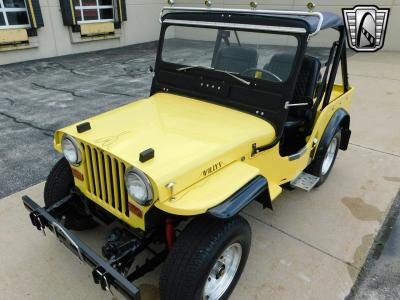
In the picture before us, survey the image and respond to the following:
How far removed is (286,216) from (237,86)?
4.66 feet

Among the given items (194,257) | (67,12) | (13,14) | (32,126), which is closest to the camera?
(194,257)

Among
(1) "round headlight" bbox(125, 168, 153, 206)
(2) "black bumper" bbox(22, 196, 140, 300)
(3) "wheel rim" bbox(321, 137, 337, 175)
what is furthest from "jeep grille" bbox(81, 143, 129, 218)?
(3) "wheel rim" bbox(321, 137, 337, 175)

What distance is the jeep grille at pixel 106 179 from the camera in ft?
7.19

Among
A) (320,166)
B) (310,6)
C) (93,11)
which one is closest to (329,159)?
(320,166)

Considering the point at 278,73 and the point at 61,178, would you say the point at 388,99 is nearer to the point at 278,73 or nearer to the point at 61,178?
the point at 278,73

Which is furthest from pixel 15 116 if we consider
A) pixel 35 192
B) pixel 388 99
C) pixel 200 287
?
pixel 388 99

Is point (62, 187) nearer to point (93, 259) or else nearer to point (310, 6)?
point (93, 259)

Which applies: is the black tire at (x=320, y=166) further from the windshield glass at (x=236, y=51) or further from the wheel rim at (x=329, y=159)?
the windshield glass at (x=236, y=51)

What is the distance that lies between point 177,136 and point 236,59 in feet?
3.45

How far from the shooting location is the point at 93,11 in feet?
38.7

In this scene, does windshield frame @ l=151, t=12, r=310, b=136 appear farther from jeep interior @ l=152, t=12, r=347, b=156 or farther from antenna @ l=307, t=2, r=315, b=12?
antenna @ l=307, t=2, r=315, b=12

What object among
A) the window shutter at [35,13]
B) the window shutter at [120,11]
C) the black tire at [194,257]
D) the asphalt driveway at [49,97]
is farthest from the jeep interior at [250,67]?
the window shutter at [120,11]

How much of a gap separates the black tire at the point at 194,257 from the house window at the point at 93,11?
1116cm

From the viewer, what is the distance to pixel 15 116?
6000 mm
